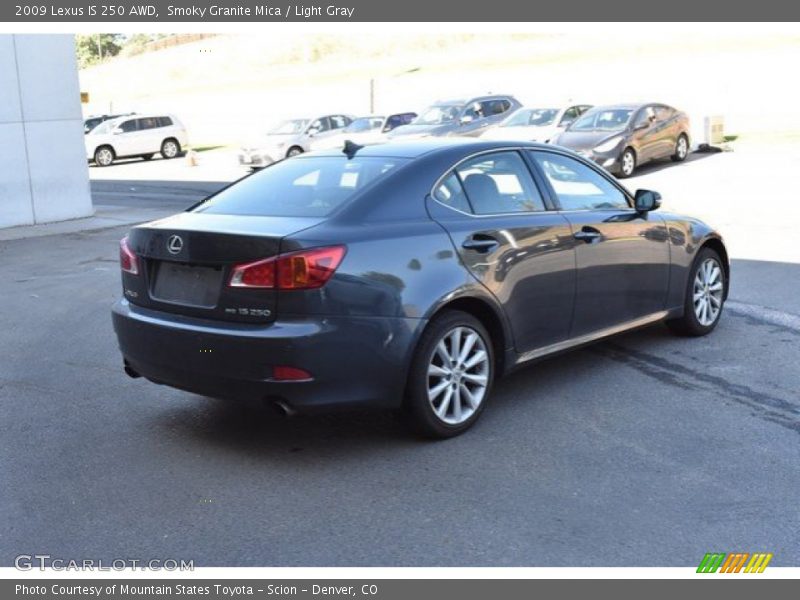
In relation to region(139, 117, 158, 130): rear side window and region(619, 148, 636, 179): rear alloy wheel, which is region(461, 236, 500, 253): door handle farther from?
region(139, 117, 158, 130): rear side window

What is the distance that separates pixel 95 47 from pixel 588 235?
107802 millimetres

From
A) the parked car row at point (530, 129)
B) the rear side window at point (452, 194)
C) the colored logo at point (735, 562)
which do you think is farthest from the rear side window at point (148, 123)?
the colored logo at point (735, 562)

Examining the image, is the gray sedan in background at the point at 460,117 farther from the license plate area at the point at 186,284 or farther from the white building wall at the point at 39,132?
the license plate area at the point at 186,284

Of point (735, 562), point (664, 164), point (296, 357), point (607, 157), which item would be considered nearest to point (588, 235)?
point (296, 357)

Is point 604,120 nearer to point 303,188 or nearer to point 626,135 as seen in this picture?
point 626,135

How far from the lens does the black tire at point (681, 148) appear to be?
2356 cm

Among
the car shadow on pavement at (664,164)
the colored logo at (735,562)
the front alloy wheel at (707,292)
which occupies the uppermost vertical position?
the front alloy wheel at (707,292)

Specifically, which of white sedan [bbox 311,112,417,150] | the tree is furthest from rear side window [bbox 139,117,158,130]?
the tree

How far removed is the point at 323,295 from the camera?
4.80m

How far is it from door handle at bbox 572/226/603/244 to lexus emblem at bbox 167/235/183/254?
97.5 inches

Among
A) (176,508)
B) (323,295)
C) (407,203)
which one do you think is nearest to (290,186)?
(407,203)

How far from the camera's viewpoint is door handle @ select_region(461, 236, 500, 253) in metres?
5.45

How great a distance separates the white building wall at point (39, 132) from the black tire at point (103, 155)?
17.8 metres
